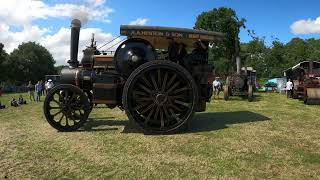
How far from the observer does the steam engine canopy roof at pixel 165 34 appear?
10.7 metres

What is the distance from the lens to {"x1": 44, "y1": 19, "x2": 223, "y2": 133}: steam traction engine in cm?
1073

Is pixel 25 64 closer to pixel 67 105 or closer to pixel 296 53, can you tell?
pixel 296 53

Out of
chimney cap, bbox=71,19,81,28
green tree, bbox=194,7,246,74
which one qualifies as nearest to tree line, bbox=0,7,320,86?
green tree, bbox=194,7,246,74

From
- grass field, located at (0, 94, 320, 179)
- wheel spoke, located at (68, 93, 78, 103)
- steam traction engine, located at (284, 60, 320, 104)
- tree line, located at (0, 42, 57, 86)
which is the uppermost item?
tree line, located at (0, 42, 57, 86)

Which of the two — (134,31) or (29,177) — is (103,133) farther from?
(29,177)

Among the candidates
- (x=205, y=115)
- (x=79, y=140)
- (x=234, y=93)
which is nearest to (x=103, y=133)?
(x=79, y=140)

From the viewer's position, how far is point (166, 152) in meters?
8.61

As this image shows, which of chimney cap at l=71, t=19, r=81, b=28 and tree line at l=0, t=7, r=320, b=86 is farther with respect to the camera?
tree line at l=0, t=7, r=320, b=86

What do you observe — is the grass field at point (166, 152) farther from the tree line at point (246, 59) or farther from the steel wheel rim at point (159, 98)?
the tree line at point (246, 59)

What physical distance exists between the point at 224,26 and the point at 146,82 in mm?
37532

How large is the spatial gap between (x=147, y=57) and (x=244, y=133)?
10.9ft

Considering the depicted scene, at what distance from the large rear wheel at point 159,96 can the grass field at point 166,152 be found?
1.53 ft

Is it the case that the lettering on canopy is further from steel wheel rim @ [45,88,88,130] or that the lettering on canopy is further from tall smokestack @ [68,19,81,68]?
tall smokestack @ [68,19,81,68]

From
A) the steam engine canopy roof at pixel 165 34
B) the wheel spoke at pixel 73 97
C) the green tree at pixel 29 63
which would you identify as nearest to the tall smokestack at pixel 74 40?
the wheel spoke at pixel 73 97
